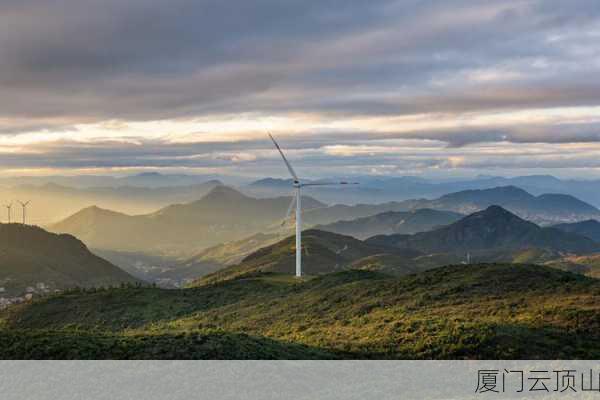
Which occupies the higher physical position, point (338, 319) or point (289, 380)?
point (289, 380)

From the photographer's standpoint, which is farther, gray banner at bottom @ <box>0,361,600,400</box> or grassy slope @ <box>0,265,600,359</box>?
grassy slope @ <box>0,265,600,359</box>

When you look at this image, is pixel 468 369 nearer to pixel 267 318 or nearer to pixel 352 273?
pixel 267 318

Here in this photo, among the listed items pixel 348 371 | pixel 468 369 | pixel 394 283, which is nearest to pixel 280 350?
pixel 348 371

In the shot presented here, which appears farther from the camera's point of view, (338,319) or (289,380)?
(338,319)

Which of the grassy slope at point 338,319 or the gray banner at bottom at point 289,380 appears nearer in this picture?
the gray banner at bottom at point 289,380
